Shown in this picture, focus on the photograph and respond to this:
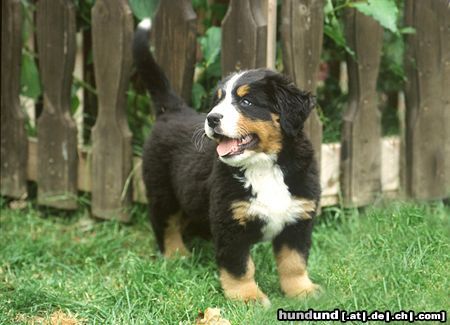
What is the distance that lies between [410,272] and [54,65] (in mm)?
2831

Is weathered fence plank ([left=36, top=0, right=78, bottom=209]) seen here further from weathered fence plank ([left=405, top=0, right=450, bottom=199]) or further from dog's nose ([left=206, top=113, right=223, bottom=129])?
weathered fence plank ([left=405, top=0, right=450, bottom=199])

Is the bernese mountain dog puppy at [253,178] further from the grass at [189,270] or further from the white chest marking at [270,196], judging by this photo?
the grass at [189,270]

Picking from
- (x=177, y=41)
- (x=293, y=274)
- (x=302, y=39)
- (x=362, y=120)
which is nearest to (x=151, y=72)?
(x=177, y=41)

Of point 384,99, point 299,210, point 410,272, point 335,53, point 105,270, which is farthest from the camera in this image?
point 384,99

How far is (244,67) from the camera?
4.66 meters

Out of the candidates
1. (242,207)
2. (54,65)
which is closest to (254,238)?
(242,207)

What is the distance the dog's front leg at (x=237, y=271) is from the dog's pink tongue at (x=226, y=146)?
0.46 meters

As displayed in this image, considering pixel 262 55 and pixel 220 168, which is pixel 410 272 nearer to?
pixel 220 168

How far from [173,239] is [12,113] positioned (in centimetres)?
166

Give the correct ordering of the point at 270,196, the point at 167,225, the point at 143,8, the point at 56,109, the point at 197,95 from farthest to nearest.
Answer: the point at 56,109 → the point at 197,95 → the point at 143,8 → the point at 167,225 → the point at 270,196

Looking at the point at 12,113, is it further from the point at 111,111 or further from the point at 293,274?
the point at 293,274

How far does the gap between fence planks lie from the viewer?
5086mm

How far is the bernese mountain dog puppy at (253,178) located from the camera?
3725 millimetres

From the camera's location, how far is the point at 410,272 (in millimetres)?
3695
